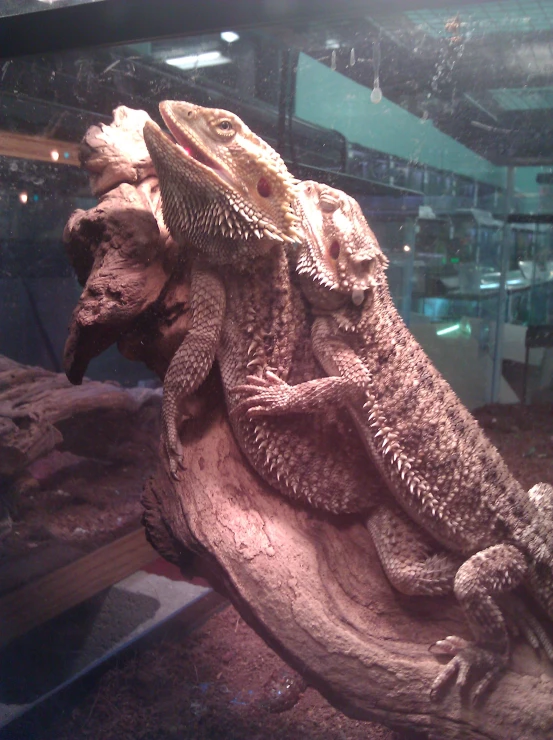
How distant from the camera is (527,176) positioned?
2.75 m

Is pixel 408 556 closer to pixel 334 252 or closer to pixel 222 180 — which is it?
pixel 334 252

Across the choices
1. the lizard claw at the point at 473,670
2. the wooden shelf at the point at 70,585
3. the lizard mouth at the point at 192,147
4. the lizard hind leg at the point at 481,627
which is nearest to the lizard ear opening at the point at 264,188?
the lizard mouth at the point at 192,147

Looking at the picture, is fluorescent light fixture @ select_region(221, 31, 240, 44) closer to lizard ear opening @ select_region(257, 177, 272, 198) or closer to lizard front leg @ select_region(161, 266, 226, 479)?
lizard ear opening @ select_region(257, 177, 272, 198)

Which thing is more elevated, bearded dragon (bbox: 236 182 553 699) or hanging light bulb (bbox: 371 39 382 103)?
hanging light bulb (bbox: 371 39 382 103)

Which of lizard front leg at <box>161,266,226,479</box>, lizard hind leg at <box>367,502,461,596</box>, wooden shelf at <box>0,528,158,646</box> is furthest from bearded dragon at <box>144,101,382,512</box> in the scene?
wooden shelf at <box>0,528,158,646</box>

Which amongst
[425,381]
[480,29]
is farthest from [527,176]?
[425,381]

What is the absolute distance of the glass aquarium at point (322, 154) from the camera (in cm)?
245

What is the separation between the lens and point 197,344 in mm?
2457

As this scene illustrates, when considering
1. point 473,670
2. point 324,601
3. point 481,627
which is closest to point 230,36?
point 324,601

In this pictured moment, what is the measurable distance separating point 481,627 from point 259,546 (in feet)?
2.91

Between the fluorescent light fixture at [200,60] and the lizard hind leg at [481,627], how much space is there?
2456 mm

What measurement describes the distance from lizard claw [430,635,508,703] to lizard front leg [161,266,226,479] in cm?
130

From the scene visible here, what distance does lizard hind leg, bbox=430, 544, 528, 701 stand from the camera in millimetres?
2121

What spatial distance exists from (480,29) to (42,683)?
142 inches
